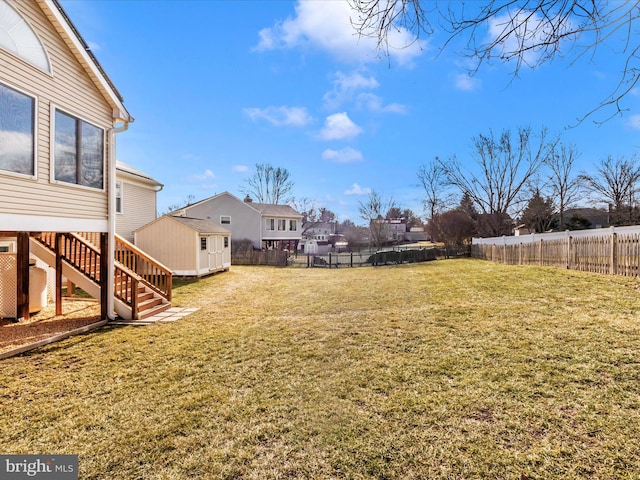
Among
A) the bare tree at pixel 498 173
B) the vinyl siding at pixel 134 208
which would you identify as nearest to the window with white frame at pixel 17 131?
the vinyl siding at pixel 134 208

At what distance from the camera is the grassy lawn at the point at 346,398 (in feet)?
8.34

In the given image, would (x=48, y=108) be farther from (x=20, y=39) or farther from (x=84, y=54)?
(x=84, y=54)

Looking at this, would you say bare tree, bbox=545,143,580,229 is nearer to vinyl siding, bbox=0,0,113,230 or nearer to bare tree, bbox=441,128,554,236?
bare tree, bbox=441,128,554,236

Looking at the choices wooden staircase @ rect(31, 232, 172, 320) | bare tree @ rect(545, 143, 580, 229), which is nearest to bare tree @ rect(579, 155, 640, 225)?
bare tree @ rect(545, 143, 580, 229)

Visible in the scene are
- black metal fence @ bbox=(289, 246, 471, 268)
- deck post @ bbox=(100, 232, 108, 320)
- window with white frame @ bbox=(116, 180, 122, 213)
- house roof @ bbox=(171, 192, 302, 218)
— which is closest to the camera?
deck post @ bbox=(100, 232, 108, 320)

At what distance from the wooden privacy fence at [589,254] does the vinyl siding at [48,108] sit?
50.0 ft

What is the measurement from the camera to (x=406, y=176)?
131 feet

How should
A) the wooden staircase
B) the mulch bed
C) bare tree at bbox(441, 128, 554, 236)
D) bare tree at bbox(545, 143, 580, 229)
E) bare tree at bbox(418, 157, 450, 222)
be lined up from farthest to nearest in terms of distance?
bare tree at bbox(418, 157, 450, 222) → bare tree at bbox(545, 143, 580, 229) → bare tree at bbox(441, 128, 554, 236) → the wooden staircase → the mulch bed

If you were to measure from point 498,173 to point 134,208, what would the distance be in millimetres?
33191

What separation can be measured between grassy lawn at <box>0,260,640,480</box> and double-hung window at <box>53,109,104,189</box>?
11.1 feet

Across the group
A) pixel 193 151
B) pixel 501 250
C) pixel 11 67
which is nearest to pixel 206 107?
pixel 193 151

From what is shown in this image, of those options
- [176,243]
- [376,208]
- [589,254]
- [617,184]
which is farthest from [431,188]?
[176,243]

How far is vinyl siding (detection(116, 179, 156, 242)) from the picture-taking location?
571 inches

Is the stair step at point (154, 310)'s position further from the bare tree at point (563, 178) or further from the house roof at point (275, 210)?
the bare tree at point (563, 178)
